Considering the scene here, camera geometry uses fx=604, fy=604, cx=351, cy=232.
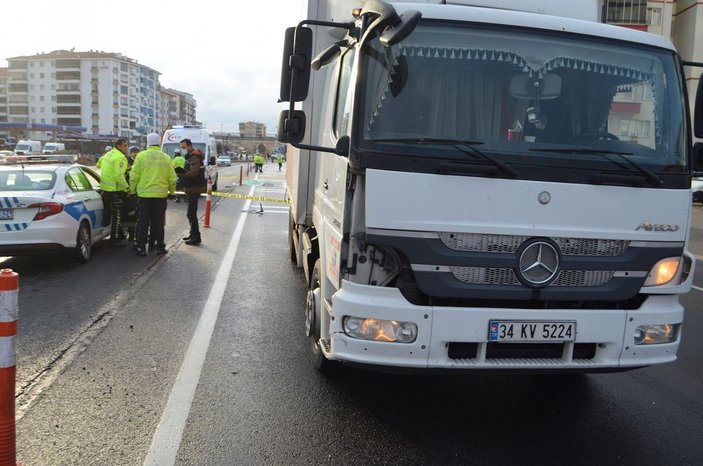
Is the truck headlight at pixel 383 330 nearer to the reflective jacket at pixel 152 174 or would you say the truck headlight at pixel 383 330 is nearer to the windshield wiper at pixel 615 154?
the windshield wiper at pixel 615 154

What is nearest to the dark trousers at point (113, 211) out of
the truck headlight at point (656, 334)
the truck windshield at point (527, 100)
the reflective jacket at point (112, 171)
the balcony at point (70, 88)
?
the reflective jacket at point (112, 171)

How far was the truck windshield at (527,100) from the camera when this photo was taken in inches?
140

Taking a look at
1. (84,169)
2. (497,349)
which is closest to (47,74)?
(84,169)

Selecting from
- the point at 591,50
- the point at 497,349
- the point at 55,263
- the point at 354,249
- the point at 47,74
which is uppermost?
the point at 47,74

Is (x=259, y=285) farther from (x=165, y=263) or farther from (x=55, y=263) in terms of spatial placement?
(x=55, y=263)

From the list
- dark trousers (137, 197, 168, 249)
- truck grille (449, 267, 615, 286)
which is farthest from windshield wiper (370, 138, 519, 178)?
dark trousers (137, 197, 168, 249)

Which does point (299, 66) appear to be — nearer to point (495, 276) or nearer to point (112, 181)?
point (495, 276)

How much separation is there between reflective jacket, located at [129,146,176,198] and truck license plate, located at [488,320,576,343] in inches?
297

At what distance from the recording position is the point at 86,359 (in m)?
4.97

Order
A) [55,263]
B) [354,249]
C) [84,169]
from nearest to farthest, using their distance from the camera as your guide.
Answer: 1. [354,249]
2. [55,263]
3. [84,169]

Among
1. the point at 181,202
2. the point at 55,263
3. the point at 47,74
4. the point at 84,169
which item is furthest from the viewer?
the point at 47,74

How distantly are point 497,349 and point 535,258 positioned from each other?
58cm

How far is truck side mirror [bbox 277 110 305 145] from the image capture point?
3.84 meters

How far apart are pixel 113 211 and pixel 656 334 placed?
9317mm
